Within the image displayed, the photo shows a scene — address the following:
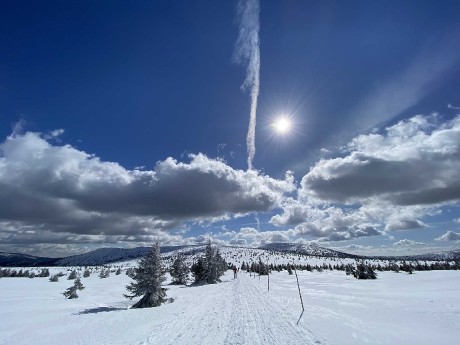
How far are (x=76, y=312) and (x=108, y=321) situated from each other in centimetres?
668

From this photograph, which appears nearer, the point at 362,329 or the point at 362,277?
the point at 362,329

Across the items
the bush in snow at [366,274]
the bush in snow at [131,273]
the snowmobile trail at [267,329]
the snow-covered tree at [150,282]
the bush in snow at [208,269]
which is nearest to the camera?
the snowmobile trail at [267,329]

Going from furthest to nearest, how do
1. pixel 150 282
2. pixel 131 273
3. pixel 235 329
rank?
pixel 131 273, pixel 150 282, pixel 235 329

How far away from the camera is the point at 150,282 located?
24594 mm

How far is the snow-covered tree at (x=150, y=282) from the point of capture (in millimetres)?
24125

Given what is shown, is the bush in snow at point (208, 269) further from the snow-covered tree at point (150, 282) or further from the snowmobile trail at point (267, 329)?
the snowmobile trail at point (267, 329)

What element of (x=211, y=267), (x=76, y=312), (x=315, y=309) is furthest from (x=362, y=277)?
(x=76, y=312)

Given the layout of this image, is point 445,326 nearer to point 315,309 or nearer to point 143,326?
point 315,309

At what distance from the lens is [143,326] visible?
571 inches

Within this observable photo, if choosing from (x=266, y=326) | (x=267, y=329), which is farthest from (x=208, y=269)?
(x=267, y=329)

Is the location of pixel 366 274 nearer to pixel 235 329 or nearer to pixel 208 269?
pixel 208 269

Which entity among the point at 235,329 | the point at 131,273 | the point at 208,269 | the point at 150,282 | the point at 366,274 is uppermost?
the point at 208,269

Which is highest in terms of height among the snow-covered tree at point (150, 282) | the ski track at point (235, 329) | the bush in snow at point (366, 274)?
the bush in snow at point (366, 274)

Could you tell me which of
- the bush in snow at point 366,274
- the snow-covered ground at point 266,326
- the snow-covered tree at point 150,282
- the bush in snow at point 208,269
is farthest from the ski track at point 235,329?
the bush in snow at point 208,269
